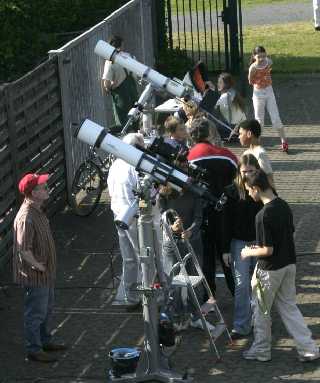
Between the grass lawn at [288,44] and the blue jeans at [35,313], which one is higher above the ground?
the blue jeans at [35,313]

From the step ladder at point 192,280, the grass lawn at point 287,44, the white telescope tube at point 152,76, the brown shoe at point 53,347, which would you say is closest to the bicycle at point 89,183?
the white telescope tube at point 152,76

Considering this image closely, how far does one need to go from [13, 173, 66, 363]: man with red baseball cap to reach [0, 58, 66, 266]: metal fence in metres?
2.67

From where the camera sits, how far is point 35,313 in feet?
35.2

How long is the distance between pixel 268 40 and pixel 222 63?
5103 mm

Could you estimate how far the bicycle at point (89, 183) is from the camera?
1566 cm

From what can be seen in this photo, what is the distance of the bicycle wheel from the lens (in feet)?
51.3

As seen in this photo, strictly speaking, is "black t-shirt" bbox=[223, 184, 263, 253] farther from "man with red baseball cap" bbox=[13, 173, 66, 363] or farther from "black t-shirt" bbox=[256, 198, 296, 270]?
"man with red baseball cap" bbox=[13, 173, 66, 363]

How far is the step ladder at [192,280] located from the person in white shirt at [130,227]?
1.85 feet

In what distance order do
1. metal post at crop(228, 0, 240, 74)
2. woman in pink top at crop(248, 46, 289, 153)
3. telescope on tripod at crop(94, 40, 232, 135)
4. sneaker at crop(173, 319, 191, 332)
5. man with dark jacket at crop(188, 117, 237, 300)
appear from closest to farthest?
sneaker at crop(173, 319, 191, 332)
man with dark jacket at crop(188, 117, 237, 300)
telescope on tripod at crop(94, 40, 232, 135)
woman in pink top at crop(248, 46, 289, 153)
metal post at crop(228, 0, 240, 74)

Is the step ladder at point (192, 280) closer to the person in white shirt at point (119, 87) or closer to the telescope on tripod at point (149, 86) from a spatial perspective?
the telescope on tripod at point (149, 86)

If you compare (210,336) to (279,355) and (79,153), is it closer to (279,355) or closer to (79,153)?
(279,355)

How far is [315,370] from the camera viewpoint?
33.8 feet

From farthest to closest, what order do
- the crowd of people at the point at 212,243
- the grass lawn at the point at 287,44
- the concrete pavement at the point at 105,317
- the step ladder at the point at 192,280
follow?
the grass lawn at the point at 287,44 → the step ladder at the point at 192,280 → the concrete pavement at the point at 105,317 → the crowd of people at the point at 212,243

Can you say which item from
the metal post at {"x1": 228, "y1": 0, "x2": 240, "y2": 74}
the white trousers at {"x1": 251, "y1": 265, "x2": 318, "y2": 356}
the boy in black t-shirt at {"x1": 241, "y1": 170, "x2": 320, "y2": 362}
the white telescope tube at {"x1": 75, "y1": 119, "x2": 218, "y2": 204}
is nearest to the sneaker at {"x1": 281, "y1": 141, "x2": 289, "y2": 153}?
the metal post at {"x1": 228, "y1": 0, "x2": 240, "y2": 74}
